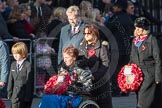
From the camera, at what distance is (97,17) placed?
16.3 metres

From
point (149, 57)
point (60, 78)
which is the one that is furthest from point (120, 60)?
point (60, 78)

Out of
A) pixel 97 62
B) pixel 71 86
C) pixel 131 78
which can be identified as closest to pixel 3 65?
pixel 71 86

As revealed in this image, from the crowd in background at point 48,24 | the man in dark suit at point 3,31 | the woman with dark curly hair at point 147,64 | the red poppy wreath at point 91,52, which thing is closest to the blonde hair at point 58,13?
the crowd in background at point 48,24

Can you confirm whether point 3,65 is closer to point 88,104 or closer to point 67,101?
point 67,101

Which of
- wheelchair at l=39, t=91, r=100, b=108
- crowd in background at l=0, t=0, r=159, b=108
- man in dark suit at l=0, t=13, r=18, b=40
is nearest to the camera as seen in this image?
wheelchair at l=39, t=91, r=100, b=108

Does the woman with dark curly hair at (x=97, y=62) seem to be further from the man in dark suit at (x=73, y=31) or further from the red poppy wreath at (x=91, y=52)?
the man in dark suit at (x=73, y=31)

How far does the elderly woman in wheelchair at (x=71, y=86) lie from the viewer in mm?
11180

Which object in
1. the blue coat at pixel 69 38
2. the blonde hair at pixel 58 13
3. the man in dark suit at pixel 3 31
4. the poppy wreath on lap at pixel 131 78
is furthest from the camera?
the blonde hair at pixel 58 13

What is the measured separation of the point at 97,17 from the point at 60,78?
5167mm

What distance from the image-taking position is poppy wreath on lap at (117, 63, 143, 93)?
12.1 m

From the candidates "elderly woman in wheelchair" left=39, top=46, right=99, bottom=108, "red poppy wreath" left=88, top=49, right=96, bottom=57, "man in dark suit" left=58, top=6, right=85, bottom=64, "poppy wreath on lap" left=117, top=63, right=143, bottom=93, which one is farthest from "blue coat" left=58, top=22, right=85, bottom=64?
"poppy wreath on lap" left=117, top=63, right=143, bottom=93

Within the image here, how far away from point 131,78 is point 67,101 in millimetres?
1572

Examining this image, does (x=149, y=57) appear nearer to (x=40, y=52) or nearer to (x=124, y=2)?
(x=40, y=52)

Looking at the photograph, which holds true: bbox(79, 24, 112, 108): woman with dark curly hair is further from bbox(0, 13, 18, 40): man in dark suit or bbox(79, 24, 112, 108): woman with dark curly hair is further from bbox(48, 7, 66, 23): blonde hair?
bbox(48, 7, 66, 23): blonde hair
